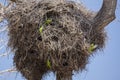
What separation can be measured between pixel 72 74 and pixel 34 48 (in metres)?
0.64

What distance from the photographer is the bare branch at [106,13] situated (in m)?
4.52

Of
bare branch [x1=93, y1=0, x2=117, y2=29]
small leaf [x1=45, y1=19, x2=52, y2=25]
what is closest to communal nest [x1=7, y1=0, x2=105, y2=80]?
small leaf [x1=45, y1=19, x2=52, y2=25]

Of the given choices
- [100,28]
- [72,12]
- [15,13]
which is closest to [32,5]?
[15,13]

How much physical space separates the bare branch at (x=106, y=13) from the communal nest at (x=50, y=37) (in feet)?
0.44

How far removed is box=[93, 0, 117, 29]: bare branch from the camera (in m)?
4.52

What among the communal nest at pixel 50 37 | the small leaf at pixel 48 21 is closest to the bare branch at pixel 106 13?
the communal nest at pixel 50 37

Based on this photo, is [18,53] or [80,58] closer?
[80,58]

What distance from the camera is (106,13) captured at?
179 inches

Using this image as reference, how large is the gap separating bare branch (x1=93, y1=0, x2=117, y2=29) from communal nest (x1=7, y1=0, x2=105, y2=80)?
0.13 metres

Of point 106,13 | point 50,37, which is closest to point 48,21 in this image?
point 50,37

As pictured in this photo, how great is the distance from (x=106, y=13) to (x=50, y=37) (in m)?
0.79

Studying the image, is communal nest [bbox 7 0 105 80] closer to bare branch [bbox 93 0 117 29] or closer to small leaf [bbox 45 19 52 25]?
small leaf [bbox 45 19 52 25]

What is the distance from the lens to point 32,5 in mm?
4723

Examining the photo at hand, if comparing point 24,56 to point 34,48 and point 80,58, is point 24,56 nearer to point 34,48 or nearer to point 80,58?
point 34,48
